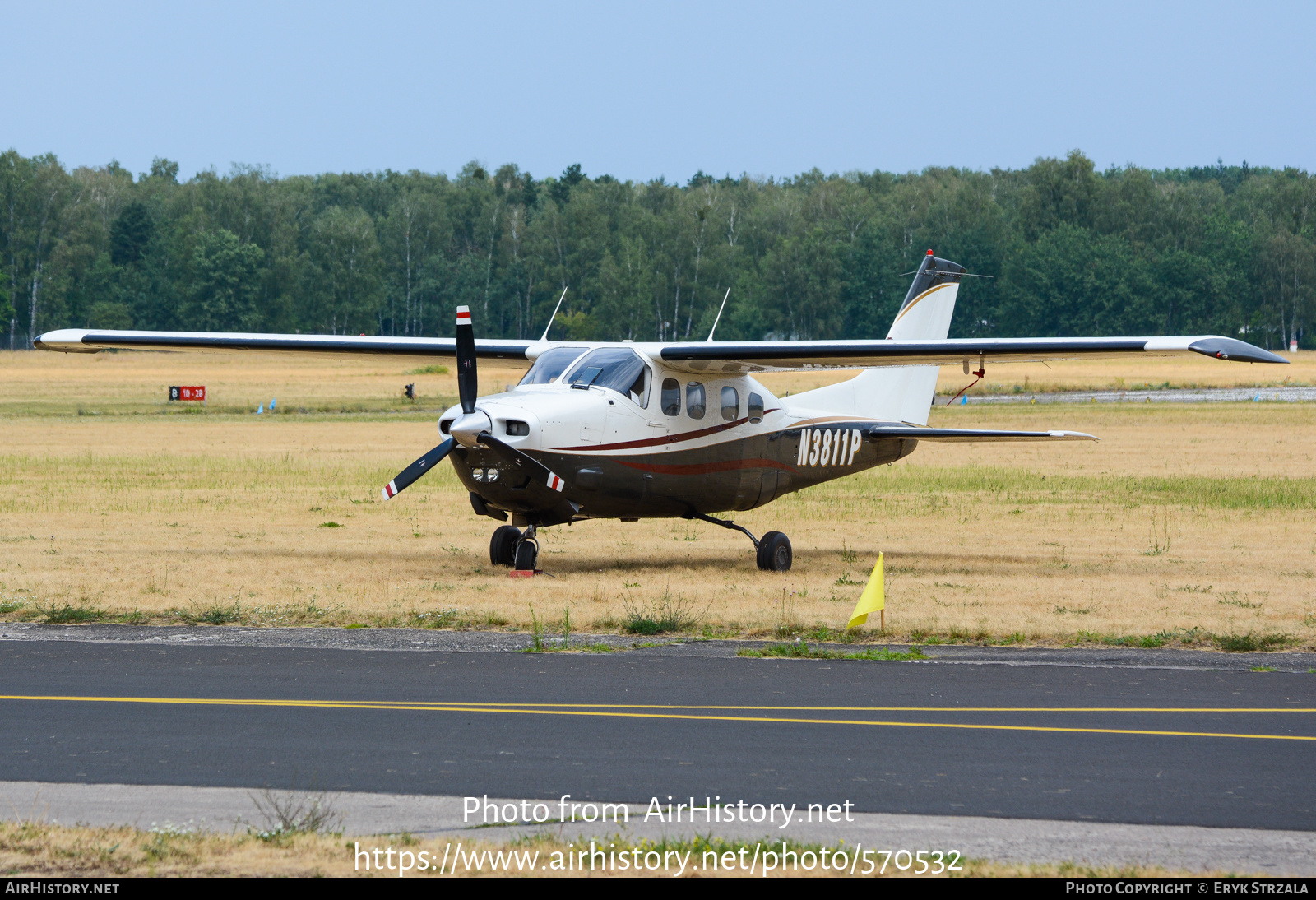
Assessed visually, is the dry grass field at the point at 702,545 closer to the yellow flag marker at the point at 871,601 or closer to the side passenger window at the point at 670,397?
the yellow flag marker at the point at 871,601

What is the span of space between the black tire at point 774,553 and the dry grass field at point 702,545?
A: 22cm

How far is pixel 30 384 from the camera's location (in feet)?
223

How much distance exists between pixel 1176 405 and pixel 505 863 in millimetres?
52531

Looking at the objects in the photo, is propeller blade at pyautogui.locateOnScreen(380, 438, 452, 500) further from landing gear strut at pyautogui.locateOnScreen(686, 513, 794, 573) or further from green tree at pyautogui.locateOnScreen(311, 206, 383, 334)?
green tree at pyautogui.locateOnScreen(311, 206, 383, 334)

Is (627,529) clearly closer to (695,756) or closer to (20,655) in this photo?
(20,655)

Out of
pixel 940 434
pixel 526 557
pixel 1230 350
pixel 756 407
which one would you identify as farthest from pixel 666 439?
pixel 1230 350

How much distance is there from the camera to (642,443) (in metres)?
16.9

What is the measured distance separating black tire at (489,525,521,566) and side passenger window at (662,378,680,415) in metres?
2.39

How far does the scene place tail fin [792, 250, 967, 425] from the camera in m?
20.4

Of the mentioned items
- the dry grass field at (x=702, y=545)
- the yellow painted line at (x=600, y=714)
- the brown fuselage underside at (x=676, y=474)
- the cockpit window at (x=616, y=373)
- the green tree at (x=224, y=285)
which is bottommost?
the dry grass field at (x=702, y=545)

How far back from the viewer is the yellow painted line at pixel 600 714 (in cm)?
877

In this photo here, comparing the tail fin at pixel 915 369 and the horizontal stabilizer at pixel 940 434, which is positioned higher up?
the tail fin at pixel 915 369

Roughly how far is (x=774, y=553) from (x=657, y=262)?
96.3m

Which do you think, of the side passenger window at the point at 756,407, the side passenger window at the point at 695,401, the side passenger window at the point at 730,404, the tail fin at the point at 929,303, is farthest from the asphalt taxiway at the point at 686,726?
the tail fin at the point at 929,303
